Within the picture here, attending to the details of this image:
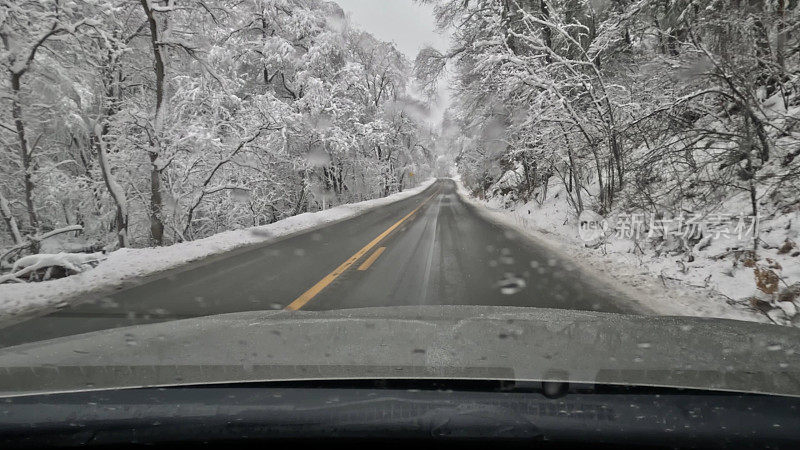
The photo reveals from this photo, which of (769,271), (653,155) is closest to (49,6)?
(653,155)

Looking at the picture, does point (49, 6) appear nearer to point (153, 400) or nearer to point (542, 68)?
point (542, 68)

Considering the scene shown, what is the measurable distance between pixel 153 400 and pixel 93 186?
49.3 feet

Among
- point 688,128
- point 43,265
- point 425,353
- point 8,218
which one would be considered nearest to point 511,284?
point 425,353

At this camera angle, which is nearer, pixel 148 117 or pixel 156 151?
pixel 156 151

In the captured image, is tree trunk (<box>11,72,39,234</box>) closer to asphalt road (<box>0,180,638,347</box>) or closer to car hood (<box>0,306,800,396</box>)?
asphalt road (<box>0,180,638,347</box>)

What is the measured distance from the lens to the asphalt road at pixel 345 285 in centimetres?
522

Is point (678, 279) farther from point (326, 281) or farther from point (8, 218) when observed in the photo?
point (8, 218)

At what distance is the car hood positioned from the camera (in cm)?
206

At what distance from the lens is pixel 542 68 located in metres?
11.1

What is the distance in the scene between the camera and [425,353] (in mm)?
2391

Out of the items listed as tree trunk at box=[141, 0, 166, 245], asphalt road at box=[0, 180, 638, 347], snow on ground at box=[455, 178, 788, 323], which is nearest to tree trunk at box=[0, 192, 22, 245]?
tree trunk at box=[141, 0, 166, 245]

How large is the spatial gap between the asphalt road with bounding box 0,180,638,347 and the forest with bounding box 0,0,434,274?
15.2 ft

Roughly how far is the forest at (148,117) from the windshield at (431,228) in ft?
0.33

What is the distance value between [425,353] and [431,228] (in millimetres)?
11888
